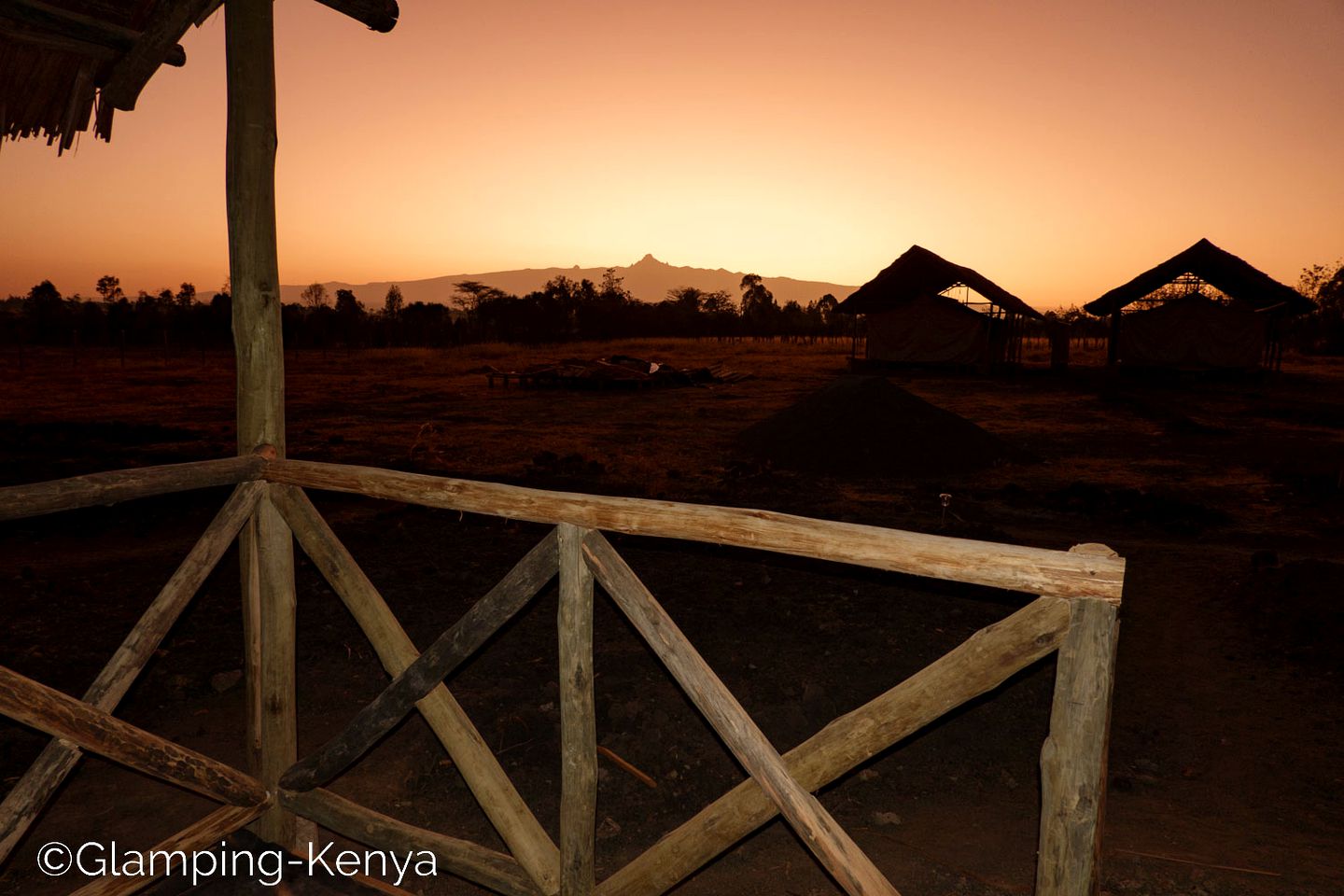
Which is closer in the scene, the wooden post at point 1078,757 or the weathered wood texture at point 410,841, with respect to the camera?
the wooden post at point 1078,757

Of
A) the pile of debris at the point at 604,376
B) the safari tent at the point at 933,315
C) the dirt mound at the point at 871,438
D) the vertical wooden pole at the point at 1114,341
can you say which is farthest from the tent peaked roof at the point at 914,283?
the dirt mound at the point at 871,438

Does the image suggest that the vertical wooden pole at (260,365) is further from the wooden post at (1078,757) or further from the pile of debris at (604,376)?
the pile of debris at (604,376)

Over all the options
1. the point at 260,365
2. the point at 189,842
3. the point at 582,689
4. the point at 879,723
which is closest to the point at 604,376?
the point at 260,365

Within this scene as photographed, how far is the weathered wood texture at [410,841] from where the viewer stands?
2.68m

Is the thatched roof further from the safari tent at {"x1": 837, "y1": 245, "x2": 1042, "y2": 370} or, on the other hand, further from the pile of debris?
the safari tent at {"x1": 837, "y1": 245, "x2": 1042, "y2": 370}

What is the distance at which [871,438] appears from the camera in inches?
475

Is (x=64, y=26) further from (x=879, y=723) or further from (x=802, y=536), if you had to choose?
(x=879, y=723)

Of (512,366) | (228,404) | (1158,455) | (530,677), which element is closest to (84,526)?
(530,677)

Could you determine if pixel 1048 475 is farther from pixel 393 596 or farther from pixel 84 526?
pixel 84 526

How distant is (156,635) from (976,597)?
5471 millimetres

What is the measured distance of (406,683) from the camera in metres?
2.66

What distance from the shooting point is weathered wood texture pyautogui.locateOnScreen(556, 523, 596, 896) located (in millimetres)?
2268

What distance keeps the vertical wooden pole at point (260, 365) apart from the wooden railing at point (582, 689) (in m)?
0.07

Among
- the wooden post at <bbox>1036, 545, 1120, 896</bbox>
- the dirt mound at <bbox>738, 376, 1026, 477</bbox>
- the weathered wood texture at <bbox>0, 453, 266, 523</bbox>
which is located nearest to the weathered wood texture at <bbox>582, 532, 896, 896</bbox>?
the wooden post at <bbox>1036, 545, 1120, 896</bbox>
